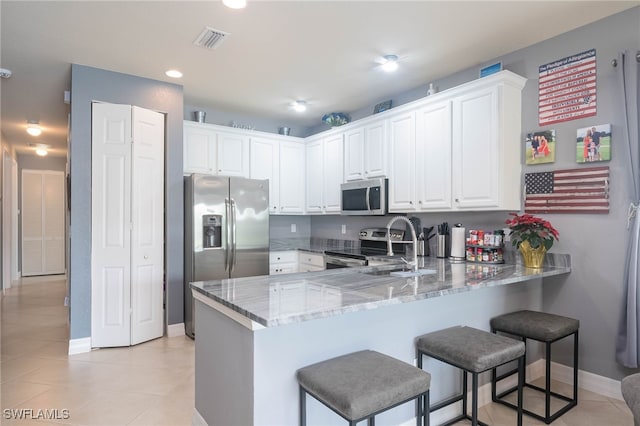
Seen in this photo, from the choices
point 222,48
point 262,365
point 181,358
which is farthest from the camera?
point 181,358

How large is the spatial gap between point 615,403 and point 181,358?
3.41 metres

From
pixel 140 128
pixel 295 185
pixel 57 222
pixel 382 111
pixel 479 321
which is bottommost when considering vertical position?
pixel 479 321

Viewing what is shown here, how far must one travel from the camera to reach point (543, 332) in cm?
232

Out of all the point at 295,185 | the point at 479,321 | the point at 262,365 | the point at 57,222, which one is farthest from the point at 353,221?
the point at 57,222

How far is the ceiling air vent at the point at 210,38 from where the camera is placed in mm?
2760

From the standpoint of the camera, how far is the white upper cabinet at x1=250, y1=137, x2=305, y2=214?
16.0 feet

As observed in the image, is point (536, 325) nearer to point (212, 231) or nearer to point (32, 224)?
point (212, 231)

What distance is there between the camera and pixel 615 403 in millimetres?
2504

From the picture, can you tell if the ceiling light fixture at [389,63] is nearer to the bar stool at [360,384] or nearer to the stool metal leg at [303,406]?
the bar stool at [360,384]

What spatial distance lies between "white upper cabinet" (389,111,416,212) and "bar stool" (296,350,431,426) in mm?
2220

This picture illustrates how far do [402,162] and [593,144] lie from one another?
1601 mm

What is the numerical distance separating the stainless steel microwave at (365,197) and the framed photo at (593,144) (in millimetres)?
1751

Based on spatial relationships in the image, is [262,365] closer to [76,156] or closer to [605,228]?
A: [605,228]

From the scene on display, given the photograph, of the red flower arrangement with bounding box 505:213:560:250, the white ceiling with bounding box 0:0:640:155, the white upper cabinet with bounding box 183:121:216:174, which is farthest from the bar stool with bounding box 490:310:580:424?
the white upper cabinet with bounding box 183:121:216:174
